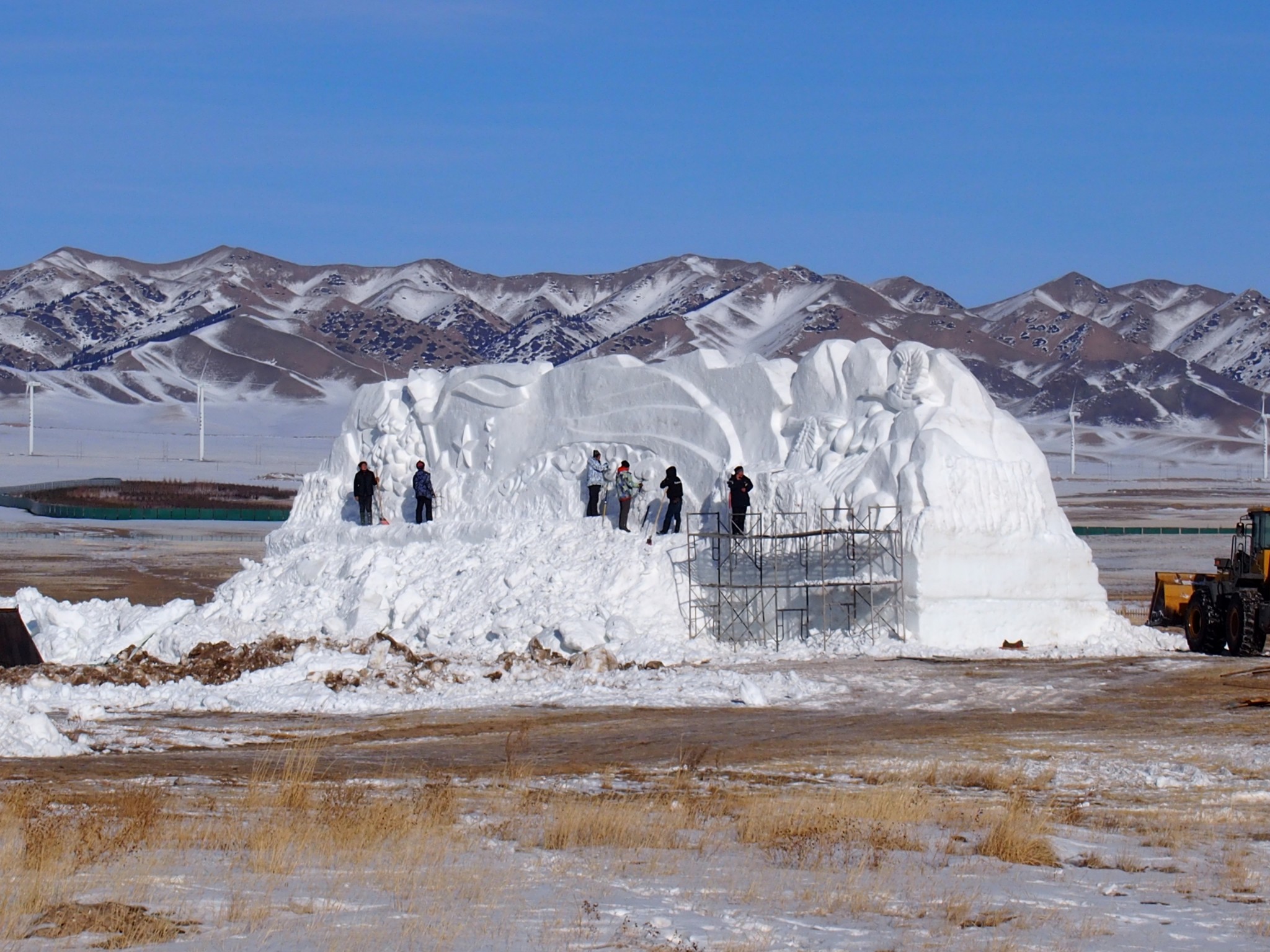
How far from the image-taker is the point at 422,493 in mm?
25516

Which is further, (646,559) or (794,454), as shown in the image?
(794,454)

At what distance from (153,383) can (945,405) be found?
136 meters

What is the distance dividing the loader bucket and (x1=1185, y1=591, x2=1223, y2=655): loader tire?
6.67 ft

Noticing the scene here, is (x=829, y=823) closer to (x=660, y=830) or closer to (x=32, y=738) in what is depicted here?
(x=660, y=830)

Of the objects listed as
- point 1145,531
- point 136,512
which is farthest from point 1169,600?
point 136,512

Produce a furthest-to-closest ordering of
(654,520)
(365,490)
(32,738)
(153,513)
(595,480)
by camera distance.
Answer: (153,513) → (365,490) → (595,480) → (654,520) → (32,738)

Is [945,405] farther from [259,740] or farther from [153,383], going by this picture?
[153,383]

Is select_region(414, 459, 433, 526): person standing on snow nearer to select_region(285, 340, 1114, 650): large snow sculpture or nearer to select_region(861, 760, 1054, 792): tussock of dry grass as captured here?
select_region(285, 340, 1114, 650): large snow sculpture

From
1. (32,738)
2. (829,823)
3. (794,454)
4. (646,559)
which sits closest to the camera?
(829,823)

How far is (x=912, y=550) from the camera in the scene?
68.1ft

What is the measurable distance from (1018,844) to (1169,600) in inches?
654

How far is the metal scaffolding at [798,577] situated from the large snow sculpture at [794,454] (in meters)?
0.25

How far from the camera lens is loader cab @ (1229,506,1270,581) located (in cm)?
2084

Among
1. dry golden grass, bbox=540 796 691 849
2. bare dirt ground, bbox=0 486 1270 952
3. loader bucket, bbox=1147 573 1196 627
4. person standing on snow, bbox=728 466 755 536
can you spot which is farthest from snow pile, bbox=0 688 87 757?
loader bucket, bbox=1147 573 1196 627
